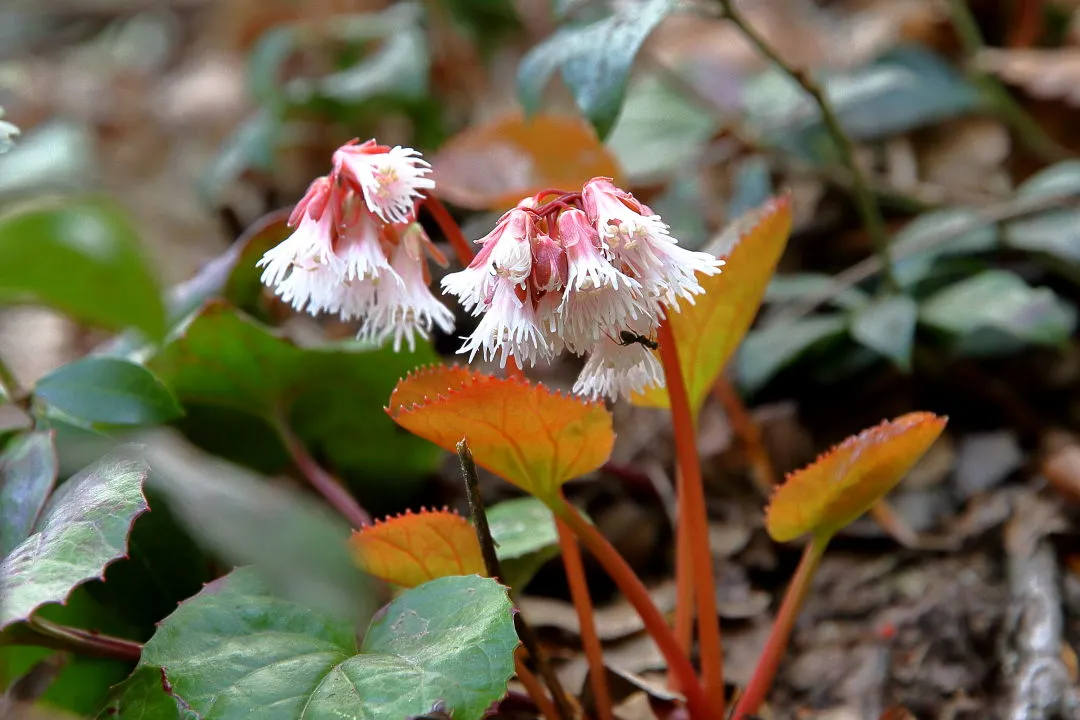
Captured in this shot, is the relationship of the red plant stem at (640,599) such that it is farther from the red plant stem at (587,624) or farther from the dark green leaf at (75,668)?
the dark green leaf at (75,668)

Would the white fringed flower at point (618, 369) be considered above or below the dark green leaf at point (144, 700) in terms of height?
above

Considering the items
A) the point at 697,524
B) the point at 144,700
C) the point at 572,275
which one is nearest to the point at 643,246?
the point at 572,275

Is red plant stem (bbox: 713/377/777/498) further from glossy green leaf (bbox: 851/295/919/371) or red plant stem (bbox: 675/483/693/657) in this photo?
red plant stem (bbox: 675/483/693/657)

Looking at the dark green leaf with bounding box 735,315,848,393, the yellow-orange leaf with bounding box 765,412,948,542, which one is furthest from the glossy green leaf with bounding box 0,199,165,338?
the dark green leaf with bounding box 735,315,848,393

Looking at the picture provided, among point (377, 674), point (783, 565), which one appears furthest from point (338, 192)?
point (783, 565)

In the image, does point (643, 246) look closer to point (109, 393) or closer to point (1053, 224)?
point (109, 393)

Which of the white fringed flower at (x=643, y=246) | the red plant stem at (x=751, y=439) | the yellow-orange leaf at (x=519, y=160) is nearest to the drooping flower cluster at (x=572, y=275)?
the white fringed flower at (x=643, y=246)
